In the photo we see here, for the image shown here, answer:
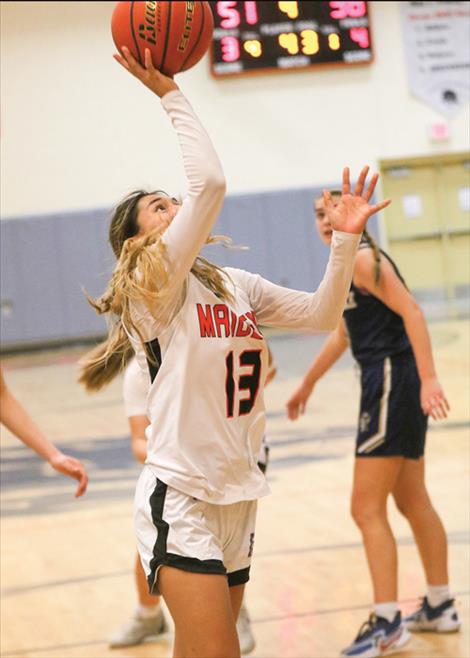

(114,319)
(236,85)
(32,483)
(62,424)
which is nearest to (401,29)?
(236,85)

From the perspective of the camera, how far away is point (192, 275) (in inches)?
94.4

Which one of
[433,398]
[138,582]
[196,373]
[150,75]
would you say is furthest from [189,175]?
[138,582]

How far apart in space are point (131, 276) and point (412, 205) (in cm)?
1213

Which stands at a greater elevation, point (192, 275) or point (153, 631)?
point (192, 275)

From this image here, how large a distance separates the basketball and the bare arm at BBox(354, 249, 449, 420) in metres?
1.32

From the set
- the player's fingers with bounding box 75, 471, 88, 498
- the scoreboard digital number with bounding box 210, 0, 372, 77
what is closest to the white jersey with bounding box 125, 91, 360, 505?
the player's fingers with bounding box 75, 471, 88, 498

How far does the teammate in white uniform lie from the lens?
85.7 inches

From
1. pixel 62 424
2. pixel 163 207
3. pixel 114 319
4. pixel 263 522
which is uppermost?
pixel 163 207

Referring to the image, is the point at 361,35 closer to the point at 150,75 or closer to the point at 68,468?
the point at 68,468

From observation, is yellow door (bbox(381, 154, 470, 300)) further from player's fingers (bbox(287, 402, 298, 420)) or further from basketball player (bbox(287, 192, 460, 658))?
basketball player (bbox(287, 192, 460, 658))

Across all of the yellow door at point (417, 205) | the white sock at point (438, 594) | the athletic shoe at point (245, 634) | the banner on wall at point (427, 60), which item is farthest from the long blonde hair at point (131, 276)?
the banner on wall at point (427, 60)

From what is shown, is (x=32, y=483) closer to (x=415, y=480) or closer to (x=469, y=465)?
(x=469, y=465)

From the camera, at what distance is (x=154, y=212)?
2447 millimetres

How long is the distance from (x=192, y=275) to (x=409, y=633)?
1.82m
